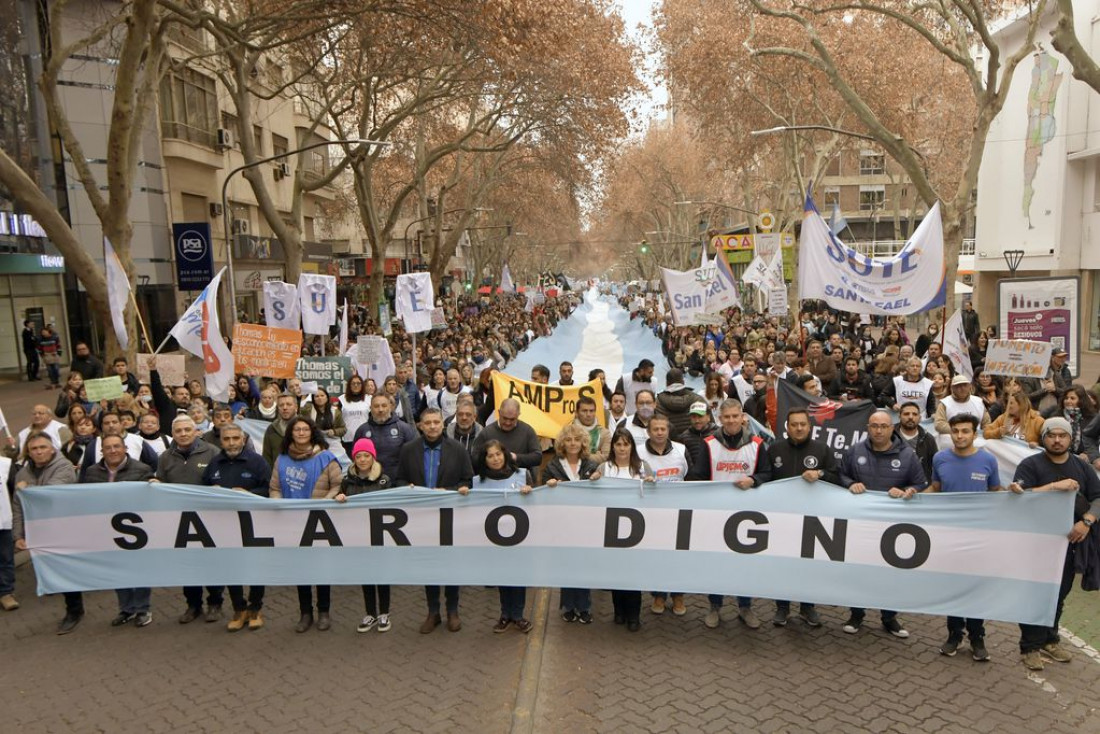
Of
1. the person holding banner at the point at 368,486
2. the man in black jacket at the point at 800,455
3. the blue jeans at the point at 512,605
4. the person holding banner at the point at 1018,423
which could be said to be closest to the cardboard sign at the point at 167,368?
the person holding banner at the point at 368,486

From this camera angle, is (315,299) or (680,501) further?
(315,299)

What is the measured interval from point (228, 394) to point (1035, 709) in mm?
9371

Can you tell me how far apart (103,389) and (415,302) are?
5.74 meters

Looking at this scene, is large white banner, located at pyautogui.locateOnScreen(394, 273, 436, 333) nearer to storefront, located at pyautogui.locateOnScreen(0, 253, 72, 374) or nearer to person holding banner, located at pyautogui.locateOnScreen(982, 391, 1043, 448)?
person holding banner, located at pyautogui.locateOnScreen(982, 391, 1043, 448)

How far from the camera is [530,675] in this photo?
555 cm

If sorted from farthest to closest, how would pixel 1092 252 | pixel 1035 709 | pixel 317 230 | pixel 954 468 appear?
pixel 317 230, pixel 1092 252, pixel 954 468, pixel 1035 709

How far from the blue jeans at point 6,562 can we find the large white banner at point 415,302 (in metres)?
8.07

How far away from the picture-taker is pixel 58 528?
21.1ft

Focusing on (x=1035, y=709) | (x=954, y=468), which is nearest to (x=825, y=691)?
(x=1035, y=709)

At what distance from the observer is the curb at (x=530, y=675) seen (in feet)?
16.5

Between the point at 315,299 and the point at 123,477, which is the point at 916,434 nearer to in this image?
the point at 123,477

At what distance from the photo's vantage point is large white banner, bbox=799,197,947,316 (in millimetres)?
10352

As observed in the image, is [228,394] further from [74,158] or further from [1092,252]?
[1092,252]

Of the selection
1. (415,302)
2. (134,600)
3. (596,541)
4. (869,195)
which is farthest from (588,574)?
(869,195)
